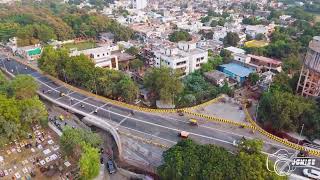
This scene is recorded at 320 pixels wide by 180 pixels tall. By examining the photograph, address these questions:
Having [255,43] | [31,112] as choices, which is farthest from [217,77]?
[31,112]

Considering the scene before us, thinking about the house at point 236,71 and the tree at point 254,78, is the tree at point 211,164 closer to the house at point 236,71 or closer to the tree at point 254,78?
the tree at point 254,78

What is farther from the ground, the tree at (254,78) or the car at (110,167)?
the tree at (254,78)

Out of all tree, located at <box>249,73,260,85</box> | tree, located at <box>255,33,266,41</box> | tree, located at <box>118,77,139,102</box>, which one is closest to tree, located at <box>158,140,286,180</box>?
tree, located at <box>118,77,139,102</box>

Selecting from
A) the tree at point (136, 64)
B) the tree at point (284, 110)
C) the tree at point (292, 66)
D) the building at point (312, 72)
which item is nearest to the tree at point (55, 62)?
the tree at point (136, 64)

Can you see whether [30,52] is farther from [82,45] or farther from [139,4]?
[139,4]

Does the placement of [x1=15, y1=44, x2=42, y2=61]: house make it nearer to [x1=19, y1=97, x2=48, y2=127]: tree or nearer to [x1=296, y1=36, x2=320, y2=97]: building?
Answer: [x1=19, y1=97, x2=48, y2=127]: tree

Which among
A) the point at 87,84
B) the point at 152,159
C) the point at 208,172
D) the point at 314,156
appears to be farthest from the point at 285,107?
the point at 87,84
